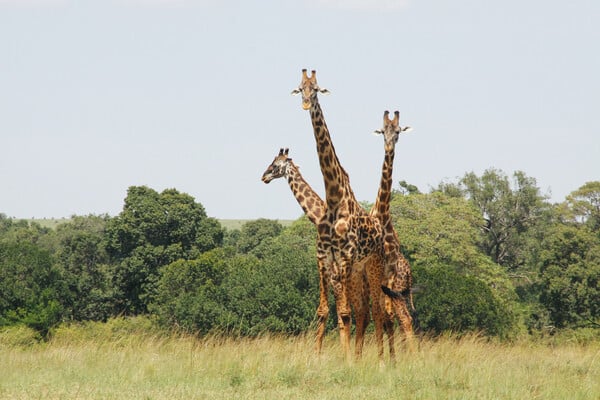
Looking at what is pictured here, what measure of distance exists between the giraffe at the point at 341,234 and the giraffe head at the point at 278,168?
85.2 inches

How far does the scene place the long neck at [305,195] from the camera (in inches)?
708

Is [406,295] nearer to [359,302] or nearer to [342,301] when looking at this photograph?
[359,302]

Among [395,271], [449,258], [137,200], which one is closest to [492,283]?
[449,258]

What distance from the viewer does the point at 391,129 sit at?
16.7 metres

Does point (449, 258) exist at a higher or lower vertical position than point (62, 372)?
higher

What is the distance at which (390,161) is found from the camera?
55.9 feet

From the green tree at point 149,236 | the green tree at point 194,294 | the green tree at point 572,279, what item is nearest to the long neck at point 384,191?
the green tree at point 194,294

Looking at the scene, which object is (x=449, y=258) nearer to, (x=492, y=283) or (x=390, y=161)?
(x=492, y=283)

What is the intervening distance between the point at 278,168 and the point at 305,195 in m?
0.86

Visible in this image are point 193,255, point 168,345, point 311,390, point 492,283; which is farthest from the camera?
point 193,255

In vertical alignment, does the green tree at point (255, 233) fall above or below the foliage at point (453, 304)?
above

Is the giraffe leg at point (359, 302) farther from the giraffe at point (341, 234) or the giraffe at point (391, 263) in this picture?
the giraffe at point (391, 263)

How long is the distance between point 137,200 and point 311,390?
5146 centimetres

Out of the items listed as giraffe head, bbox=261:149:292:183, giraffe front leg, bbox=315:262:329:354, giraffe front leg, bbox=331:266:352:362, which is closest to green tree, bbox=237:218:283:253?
giraffe head, bbox=261:149:292:183
